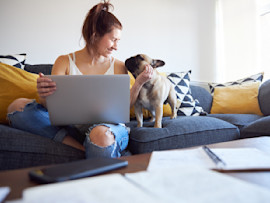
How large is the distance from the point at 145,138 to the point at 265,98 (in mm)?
1341

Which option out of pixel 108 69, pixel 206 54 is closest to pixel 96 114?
pixel 108 69

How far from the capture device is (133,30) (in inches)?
105

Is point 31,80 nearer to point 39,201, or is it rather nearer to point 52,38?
point 52,38

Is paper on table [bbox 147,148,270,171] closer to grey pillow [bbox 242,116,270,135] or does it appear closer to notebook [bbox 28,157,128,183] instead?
notebook [bbox 28,157,128,183]

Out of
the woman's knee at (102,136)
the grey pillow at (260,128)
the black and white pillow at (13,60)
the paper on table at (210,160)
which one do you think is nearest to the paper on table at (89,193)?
the paper on table at (210,160)

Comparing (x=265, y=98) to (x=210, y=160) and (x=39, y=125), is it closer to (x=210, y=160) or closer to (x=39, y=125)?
(x=210, y=160)

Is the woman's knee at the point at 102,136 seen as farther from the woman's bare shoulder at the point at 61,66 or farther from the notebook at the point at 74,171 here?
the woman's bare shoulder at the point at 61,66

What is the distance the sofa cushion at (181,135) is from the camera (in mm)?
1287

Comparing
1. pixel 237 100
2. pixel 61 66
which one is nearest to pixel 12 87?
pixel 61 66

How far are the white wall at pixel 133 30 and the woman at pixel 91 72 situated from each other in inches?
15.5

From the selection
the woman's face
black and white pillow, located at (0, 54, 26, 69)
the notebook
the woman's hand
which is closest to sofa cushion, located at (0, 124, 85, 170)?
the woman's hand

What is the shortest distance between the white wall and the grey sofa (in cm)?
57

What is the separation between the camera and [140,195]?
15.1 inches

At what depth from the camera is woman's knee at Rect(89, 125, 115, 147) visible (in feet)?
3.23
